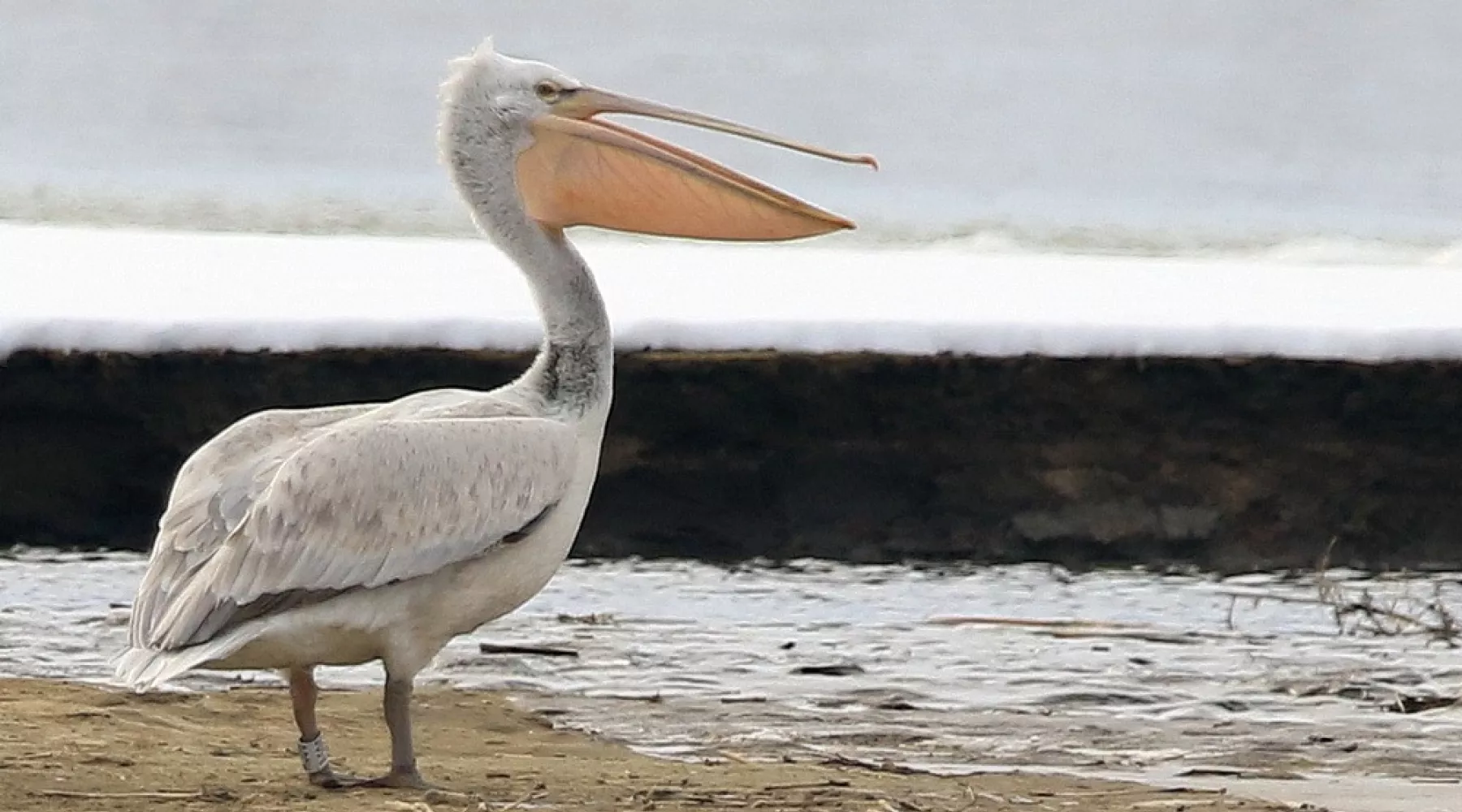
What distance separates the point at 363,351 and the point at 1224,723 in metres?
1.80

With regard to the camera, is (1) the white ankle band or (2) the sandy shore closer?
(2) the sandy shore

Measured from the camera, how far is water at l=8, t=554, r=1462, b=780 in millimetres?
4094

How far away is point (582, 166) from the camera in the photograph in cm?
388

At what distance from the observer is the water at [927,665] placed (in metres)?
4.09

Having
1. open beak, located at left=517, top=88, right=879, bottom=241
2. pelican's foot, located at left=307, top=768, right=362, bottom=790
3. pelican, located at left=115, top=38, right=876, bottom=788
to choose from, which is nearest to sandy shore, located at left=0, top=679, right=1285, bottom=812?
pelican's foot, located at left=307, top=768, right=362, bottom=790

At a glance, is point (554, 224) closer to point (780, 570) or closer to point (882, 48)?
point (780, 570)

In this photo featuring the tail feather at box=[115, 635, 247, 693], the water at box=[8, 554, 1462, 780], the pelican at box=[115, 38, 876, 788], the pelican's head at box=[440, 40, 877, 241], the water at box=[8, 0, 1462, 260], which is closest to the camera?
the tail feather at box=[115, 635, 247, 693]

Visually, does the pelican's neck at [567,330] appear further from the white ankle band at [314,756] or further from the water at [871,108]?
the water at [871,108]

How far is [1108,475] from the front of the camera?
521 cm

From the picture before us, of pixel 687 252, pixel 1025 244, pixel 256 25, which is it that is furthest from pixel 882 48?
pixel 687 252

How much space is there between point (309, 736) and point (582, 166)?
94 cm

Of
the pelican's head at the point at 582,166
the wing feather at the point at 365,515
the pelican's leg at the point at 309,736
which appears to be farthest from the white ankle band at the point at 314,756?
the pelican's head at the point at 582,166

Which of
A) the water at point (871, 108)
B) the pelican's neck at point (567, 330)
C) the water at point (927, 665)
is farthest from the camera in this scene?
the water at point (871, 108)

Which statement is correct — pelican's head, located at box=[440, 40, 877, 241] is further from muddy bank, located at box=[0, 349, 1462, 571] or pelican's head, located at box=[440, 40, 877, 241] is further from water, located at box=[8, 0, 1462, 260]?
water, located at box=[8, 0, 1462, 260]
